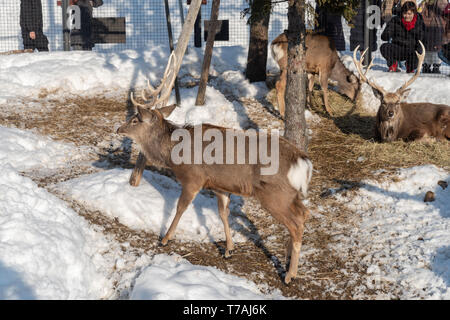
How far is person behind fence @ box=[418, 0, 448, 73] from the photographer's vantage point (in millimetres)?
11414

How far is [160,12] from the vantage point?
1534cm

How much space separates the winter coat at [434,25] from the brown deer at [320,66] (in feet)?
7.15

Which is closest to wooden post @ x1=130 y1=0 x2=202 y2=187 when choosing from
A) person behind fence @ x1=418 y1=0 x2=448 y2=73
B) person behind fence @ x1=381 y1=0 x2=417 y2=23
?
person behind fence @ x1=418 y1=0 x2=448 y2=73

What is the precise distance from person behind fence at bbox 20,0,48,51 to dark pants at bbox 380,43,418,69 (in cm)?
779

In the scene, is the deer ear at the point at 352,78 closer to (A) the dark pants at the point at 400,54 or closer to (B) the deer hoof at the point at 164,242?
(A) the dark pants at the point at 400,54

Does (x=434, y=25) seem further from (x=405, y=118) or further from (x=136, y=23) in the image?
(x=136, y=23)

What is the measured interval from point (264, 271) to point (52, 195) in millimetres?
2380

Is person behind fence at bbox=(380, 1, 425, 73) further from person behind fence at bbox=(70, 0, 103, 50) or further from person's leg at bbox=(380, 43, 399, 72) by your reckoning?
person behind fence at bbox=(70, 0, 103, 50)

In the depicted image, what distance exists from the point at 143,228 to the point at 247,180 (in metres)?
1.36

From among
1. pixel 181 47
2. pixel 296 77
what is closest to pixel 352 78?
pixel 296 77

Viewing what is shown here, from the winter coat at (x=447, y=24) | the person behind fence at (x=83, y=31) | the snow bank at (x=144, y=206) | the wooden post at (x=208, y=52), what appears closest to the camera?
the snow bank at (x=144, y=206)

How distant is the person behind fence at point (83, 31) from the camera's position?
1288 cm

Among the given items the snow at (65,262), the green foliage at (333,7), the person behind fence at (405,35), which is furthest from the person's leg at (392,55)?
the snow at (65,262)

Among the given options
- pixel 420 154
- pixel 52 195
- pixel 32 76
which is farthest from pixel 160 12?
pixel 52 195
